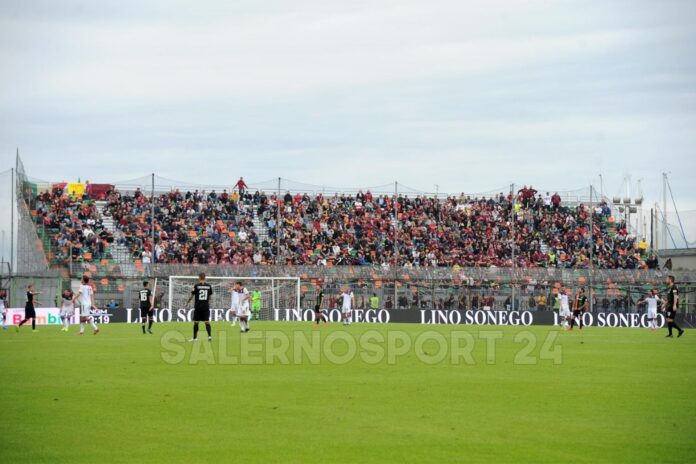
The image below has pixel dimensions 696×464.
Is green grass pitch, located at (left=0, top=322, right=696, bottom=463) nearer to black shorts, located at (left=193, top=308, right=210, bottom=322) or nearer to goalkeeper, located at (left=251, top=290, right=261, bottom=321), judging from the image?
black shorts, located at (left=193, top=308, right=210, bottom=322)


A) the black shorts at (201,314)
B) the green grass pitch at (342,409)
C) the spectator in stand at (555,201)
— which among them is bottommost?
the green grass pitch at (342,409)

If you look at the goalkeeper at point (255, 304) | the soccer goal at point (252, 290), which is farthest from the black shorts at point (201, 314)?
the soccer goal at point (252, 290)

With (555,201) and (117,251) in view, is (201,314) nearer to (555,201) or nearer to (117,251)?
(117,251)

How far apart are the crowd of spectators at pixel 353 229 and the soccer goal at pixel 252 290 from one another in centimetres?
204

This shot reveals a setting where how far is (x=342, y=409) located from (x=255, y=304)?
4348cm

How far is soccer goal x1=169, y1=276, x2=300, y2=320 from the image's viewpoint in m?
56.8

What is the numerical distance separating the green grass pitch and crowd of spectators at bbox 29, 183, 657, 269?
3561 centimetres

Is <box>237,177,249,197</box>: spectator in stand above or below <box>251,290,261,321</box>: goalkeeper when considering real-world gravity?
above

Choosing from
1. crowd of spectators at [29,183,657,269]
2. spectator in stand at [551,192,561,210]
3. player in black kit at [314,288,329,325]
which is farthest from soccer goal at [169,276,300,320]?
spectator in stand at [551,192,561,210]

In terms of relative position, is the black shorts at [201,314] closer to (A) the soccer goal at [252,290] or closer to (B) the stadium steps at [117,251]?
(B) the stadium steps at [117,251]

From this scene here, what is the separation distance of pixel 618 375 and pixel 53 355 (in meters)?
14.2

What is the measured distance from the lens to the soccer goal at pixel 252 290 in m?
56.8

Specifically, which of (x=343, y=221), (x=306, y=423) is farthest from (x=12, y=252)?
(x=306, y=423)

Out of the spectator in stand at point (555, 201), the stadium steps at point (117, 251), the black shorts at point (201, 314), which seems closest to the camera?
the black shorts at point (201, 314)
